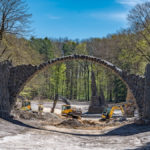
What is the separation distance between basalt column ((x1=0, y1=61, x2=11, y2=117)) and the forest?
65 cm

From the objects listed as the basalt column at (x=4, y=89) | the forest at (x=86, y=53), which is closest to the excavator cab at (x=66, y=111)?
the forest at (x=86, y=53)

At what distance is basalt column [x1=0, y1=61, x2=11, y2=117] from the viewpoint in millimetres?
13742

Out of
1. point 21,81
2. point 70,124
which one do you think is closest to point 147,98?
point 70,124

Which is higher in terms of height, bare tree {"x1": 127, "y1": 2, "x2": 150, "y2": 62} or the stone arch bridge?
bare tree {"x1": 127, "y1": 2, "x2": 150, "y2": 62}

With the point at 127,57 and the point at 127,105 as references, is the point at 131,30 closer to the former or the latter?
the point at 127,57

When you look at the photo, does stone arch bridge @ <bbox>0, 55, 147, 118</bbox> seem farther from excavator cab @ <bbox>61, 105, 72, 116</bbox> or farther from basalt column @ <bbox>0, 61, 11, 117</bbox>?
excavator cab @ <bbox>61, 105, 72, 116</bbox>

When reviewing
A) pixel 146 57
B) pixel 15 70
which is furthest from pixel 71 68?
pixel 15 70

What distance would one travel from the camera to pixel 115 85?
42000mm

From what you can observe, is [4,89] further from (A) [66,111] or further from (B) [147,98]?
(A) [66,111]

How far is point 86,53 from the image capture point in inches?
1647

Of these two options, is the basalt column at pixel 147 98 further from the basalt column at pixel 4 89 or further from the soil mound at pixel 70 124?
the basalt column at pixel 4 89

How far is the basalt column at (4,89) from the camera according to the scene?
45.1 feet

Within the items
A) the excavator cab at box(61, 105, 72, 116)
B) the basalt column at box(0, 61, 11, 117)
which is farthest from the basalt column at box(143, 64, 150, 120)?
the excavator cab at box(61, 105, 72, 116)

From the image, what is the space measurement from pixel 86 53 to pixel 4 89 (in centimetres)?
2877
